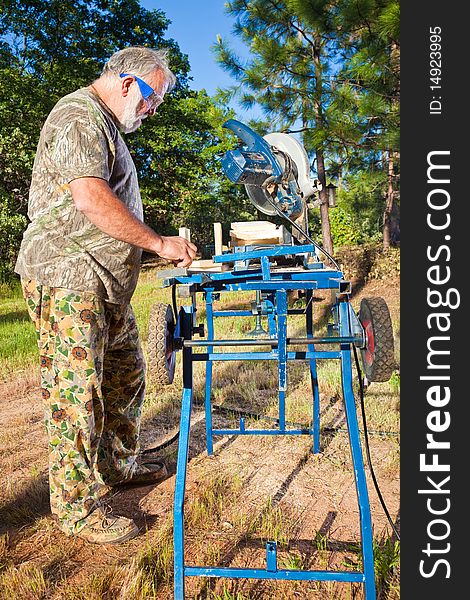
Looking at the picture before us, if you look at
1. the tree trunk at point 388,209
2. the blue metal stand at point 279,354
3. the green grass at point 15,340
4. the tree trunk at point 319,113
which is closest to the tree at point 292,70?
the tree trunk at point 319,113

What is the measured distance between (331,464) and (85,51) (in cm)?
1635

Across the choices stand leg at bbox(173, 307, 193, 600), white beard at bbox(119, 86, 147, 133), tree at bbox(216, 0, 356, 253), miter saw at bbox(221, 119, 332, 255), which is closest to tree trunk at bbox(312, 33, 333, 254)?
tree at bbox(216, 0, 356, 253)

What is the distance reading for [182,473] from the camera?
1.97m

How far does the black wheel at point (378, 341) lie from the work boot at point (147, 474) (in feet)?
4.86

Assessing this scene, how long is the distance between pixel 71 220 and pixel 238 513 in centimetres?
154

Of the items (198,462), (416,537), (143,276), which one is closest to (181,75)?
(143,276)

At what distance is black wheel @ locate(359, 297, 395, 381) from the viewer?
1.90 metres

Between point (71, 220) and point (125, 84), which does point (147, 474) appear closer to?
point (71, 220)

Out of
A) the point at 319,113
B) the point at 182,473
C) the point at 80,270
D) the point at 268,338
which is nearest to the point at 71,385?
the point at 80,270

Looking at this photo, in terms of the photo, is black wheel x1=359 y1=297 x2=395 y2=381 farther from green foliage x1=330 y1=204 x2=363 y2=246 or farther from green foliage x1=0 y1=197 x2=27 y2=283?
green foliage x1=330 y1=204 x2=363 y2=246

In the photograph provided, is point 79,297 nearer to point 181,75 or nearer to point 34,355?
point 34,355

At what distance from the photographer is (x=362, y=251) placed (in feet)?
35.9

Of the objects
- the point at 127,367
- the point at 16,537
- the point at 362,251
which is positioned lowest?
the point at 16,537

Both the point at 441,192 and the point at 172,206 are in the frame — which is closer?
the point at 441,192
